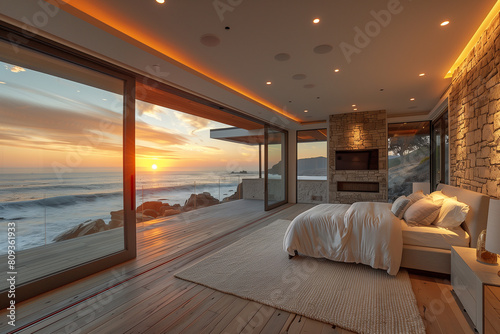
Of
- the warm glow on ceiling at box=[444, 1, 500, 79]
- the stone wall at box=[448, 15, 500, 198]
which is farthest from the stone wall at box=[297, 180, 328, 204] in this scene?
the warm glow on ceiling at box=[444, 1, 500, 79]

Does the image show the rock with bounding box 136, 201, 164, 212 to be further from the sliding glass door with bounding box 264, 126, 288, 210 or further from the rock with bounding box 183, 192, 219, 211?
the sliding glass door with bounding box 264, 126, 288, 210

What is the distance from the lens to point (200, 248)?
3.73 metres

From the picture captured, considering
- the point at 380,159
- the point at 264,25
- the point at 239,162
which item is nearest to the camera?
the point at 264,25

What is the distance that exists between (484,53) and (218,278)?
4065mm

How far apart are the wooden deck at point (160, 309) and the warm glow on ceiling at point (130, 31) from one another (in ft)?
9.00

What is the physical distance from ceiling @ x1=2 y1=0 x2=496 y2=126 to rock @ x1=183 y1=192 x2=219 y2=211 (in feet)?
13.6

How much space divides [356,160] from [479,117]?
13.3 ft

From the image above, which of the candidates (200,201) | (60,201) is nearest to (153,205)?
(200,201)

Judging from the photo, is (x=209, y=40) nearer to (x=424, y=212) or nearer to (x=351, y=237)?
(x=351, y=237)

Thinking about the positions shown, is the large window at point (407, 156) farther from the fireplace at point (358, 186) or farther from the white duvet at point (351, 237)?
the white duvet at point (351, 237)

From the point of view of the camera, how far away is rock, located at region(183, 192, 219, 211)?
7.73 m

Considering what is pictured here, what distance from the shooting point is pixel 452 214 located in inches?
110

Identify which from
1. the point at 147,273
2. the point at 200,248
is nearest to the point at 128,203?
the point at 147,273

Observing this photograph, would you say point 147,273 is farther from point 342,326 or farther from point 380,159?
point 380,159
